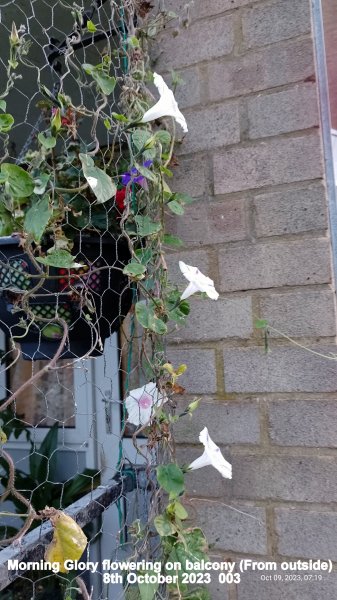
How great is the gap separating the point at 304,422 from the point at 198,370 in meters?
0.27

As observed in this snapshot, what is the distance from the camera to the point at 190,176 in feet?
4.37

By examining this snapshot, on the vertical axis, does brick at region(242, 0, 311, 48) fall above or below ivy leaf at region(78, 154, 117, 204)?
above

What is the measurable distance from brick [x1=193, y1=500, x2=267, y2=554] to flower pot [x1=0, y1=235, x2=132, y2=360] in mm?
470

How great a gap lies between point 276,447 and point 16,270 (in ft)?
2.25

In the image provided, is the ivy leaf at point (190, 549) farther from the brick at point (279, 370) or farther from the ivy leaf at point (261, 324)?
the ivy leaf at point (261, 324)

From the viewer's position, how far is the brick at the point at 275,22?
122 centimetres

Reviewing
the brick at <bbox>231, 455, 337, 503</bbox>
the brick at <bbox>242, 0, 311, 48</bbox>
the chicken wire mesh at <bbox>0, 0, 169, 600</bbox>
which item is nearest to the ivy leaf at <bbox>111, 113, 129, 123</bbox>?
the chicken wire mesh at <bbox>0, 0, 169, 600</bbox>

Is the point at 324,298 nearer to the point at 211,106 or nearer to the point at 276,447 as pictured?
the point at 276,447

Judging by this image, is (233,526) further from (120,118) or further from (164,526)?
(120,118)

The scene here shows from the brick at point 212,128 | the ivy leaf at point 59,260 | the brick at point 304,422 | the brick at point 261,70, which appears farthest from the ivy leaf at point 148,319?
the brick at point 261,70

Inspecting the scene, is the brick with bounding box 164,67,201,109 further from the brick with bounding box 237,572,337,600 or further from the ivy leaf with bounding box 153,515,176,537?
the brick with bounding box 237,572,337,600

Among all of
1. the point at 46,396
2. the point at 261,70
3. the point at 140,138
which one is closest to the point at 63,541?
the point at 140,138

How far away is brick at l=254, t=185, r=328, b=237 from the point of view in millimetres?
1182

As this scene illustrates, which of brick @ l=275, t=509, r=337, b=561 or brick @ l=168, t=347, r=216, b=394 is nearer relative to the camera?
brick @ l=275, t=509, r=337, b=561
